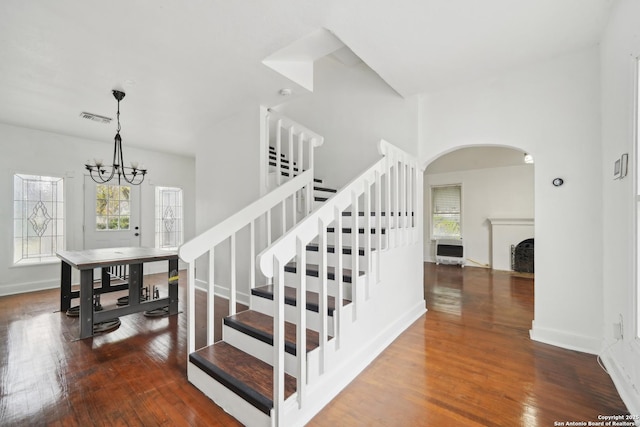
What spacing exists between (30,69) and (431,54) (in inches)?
156

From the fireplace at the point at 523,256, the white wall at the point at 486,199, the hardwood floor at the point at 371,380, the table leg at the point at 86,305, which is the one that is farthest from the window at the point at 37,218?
the fireplace at the point at 523,256

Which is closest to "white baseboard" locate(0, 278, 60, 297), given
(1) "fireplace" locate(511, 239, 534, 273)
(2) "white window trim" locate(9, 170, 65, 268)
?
(2) "white window trim" locate(9, 170, 65, 268)

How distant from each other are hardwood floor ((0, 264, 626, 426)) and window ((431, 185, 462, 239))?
4067 millimetres

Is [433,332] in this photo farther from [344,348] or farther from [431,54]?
[431,54]

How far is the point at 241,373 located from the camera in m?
1.79

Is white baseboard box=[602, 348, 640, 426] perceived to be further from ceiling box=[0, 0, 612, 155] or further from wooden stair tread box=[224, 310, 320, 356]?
ceiling box=[0, 0, 612, 155]

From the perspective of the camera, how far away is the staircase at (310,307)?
1.57m

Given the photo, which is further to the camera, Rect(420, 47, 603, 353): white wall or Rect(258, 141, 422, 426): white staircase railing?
Rect(420, 47, 603, 353): white wall

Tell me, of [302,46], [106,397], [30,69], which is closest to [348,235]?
[302,46]

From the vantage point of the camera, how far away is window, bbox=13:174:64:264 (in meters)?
4.58

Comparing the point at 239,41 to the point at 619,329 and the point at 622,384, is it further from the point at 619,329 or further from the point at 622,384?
the point at 622,384

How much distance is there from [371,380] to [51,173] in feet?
20.3

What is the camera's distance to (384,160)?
2545 mm

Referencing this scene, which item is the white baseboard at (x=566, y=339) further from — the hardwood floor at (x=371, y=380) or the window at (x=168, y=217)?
the window at (x=168, y=217)
